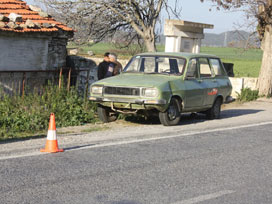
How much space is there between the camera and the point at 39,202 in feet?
18.0

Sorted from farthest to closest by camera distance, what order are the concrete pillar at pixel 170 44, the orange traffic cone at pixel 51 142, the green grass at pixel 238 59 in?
the green grass at pixel 238 59 < the concrete pillar at pixel 170 44 < the orange traffic cone at pixel 51 142

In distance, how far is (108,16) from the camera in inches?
1138

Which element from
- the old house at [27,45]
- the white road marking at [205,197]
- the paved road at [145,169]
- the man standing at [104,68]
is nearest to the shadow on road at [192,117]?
the man standing at [104,68]

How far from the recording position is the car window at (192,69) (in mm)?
12400

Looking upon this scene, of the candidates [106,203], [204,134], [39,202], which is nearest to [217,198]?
[106,203]

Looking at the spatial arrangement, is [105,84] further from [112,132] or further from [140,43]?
[140,43]

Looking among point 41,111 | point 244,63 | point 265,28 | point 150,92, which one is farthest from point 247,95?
point 244,63

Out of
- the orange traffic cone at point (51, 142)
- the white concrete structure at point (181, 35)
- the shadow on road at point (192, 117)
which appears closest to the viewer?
the orange traffic cone at point (51, 142)

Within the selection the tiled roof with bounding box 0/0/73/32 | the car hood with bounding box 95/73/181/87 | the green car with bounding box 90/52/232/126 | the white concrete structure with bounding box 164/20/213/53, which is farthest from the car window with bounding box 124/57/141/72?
the white concrete structure with bounding box 164/20/213/53

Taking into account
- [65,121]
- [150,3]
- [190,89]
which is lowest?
[65,121]

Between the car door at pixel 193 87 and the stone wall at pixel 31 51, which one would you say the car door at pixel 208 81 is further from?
the stone wall at pixel 31 51

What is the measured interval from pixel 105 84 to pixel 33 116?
1730 millimetres

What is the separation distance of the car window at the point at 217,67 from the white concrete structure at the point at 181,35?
6660 mm

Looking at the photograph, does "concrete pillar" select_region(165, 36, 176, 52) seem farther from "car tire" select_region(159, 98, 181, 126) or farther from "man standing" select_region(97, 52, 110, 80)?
"car tire" select_region(159, 98, 181, 126)
